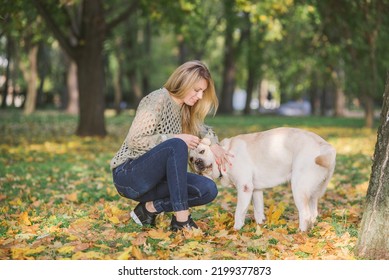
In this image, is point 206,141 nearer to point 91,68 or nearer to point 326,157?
point 326,157

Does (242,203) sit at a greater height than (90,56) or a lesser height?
lesser

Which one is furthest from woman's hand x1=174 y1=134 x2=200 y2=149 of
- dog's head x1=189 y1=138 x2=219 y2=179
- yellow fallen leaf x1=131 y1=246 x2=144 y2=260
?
yellow fallen leaf x1=131 y1=246 x2=144 y2=260

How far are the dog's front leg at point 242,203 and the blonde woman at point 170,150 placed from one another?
29 centimetres

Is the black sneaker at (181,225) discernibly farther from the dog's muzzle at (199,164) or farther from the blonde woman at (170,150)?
the dog's muzzle at (199,164)

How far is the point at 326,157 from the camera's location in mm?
5152

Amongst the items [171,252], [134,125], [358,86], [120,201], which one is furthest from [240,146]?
Answer: [358,86]

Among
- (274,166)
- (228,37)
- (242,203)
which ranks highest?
(228,37)

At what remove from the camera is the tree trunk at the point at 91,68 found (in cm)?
1630

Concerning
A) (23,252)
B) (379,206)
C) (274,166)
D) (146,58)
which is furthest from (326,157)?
(146,58)

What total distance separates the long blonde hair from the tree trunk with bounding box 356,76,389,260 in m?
1.60

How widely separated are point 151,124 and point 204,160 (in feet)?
2.37

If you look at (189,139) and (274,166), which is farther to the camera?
(274,166)

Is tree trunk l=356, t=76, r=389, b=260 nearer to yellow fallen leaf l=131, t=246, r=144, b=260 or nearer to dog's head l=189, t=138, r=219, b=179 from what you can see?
dog's head l=189, t=138, r=219, b=179

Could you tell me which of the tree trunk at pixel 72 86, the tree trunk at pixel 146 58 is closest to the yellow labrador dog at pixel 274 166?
the tree trunk at pixel 146 58
